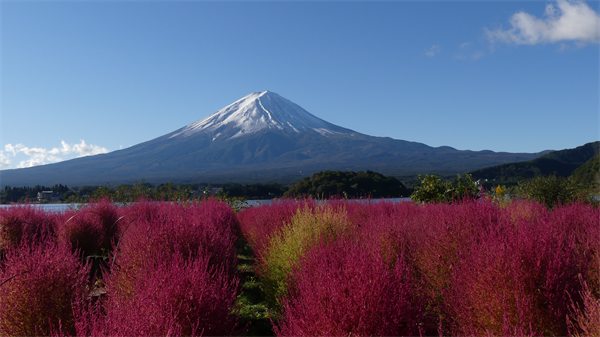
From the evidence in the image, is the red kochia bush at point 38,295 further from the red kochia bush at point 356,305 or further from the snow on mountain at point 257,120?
the snow on mountain at point 257,120

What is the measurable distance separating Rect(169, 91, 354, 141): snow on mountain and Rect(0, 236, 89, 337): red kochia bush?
156 metres

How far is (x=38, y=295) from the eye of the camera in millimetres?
3850

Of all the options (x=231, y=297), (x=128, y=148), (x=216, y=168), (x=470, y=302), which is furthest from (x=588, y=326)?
(x=128, y=148)

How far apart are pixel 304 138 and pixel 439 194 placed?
475ft

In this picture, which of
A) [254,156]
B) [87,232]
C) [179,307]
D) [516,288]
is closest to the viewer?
[179,307]

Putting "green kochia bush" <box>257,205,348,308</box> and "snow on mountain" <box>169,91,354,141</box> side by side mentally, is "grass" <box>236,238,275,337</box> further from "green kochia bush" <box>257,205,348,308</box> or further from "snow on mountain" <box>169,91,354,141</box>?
"snow on mountain" <box>169,91,354,141</box>

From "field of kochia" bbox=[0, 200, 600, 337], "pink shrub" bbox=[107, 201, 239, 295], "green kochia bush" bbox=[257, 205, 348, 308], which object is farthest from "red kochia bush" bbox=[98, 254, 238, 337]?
"green kochia bush" bbox=[257, 205, 348, 308]

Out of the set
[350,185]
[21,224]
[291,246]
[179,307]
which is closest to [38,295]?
[179,307]

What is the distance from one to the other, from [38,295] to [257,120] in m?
174

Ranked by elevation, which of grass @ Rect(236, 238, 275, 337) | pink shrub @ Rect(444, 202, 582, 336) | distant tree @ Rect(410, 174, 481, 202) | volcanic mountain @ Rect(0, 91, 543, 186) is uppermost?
volcanic mountain @ Rect(0, 91, 543, 186)

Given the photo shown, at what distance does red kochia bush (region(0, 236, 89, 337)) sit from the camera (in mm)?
3707

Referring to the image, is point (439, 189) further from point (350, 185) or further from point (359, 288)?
point (359, 288)

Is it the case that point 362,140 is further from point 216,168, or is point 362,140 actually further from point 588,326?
point 588,326

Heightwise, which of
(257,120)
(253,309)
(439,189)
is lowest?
(253,309)
